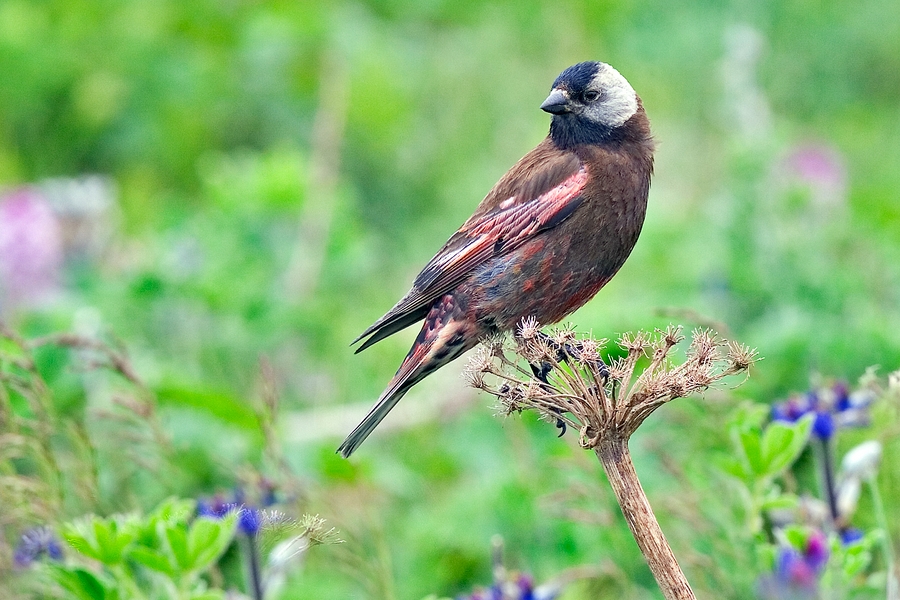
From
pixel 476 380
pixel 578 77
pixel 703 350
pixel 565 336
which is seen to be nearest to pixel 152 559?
pixel 476 380

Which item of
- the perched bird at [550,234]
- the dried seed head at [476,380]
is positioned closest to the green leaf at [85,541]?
the dried seed head at [476,380]

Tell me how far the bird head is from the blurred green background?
1.63ft

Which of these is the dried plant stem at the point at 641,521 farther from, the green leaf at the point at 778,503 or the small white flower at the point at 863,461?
the small white flower at the point at 863,461

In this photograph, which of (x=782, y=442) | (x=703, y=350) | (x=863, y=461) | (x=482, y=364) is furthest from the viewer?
(x=863, y=461)

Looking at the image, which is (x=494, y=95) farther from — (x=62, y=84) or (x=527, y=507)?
(x=527, y=507)

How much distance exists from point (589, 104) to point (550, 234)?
1.27 feet

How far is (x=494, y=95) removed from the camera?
775 centimetres

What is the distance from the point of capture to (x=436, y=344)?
3.00 meters

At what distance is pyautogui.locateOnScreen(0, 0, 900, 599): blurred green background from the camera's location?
3.76m

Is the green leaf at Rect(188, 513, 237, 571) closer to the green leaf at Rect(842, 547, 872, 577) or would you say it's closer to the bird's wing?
the bird's wing

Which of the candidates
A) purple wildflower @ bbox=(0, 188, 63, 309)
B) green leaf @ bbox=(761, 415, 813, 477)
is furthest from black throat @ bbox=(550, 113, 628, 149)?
purple wildflower @ bbox=(0, 188, 63, 309)

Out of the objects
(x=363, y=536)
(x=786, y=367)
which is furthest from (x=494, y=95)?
(x=363, y=536)

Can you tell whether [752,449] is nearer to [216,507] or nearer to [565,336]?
[565,336]

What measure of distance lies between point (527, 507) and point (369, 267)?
256 cm
